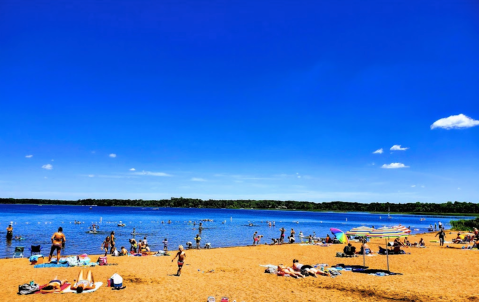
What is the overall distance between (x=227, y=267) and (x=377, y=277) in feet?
28.7

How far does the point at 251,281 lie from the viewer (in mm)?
15172

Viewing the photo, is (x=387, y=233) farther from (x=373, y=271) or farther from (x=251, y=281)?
(x=251, y=281)

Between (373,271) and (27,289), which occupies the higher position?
(27,289)

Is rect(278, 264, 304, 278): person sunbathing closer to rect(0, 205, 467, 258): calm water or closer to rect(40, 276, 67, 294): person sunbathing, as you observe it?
rect(40, 276, 67, 294): person sunbathing

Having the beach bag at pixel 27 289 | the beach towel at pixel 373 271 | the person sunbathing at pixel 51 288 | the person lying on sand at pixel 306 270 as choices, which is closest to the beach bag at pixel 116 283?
the person sunbathing at pixel 51 288

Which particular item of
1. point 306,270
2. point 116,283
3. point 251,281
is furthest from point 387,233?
point 116,283

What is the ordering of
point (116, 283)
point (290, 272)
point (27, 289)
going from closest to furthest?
point (27, 289) < point (116, 283) < point (290, 272)

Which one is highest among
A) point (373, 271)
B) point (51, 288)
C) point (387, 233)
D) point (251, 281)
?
point (387, 233)

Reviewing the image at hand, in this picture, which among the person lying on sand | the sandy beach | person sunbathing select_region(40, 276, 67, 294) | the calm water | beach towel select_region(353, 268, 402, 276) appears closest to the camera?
the sandy beach

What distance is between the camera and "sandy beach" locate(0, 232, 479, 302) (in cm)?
1219

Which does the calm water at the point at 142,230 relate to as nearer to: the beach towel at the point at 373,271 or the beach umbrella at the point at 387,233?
the beach towel at the point at 373,271

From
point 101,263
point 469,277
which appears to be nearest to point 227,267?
point 101,263

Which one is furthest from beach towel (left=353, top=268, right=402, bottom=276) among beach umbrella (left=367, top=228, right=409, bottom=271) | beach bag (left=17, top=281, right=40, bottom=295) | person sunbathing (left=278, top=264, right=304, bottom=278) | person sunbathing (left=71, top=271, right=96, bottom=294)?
beach bag (left=17, top=281, right=40, bottom=295)

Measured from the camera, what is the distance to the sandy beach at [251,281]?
40.0ft
